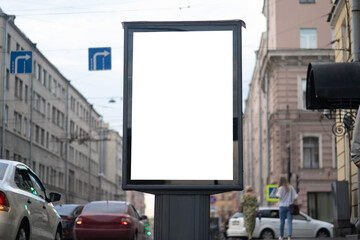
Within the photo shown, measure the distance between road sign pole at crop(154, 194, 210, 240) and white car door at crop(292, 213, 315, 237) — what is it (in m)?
23.8

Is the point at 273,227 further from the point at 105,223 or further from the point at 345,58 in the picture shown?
the point at 105,223

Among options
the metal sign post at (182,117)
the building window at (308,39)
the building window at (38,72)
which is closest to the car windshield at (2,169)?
the metal sign post at (182,117)

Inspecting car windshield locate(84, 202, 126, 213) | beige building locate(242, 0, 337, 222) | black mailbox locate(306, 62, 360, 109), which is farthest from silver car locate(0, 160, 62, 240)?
beige building locate(242, 0, 337, 222)

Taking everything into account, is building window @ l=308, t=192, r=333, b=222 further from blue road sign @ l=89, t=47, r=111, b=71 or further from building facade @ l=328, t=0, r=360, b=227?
building facade @ l=328, t=0, r=360, b=227

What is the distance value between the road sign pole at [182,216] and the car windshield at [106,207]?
13.8 m

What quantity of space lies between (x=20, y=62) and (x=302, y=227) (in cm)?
1474

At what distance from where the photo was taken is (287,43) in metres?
48.6

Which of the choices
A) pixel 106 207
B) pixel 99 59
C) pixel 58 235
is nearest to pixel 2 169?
pixel 58 235

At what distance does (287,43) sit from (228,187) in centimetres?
4378

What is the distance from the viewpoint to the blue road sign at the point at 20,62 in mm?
32250

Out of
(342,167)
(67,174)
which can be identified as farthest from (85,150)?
(342,167)

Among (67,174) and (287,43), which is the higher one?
(287,43)

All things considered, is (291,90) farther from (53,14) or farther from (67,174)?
(67,174)

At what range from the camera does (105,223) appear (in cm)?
1898
